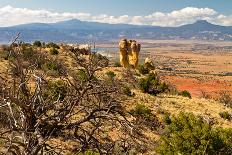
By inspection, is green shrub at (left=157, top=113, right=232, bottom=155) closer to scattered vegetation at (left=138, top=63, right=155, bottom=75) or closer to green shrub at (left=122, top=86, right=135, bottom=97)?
green shrub at (left=122, top=86, right=135, bottom=97)

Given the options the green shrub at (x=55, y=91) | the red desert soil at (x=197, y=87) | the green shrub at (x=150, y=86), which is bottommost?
the red desert soil at (x=197, y=87)

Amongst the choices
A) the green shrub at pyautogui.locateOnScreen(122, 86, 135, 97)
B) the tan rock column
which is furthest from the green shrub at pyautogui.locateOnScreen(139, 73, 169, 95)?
the tan rock column

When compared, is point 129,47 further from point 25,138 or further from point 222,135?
point 25,138

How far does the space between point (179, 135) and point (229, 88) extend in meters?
79.9

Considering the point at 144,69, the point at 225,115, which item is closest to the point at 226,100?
the point at 144,69

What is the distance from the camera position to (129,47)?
2749 inches

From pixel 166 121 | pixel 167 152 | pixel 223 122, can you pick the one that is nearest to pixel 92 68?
pixel 167 152

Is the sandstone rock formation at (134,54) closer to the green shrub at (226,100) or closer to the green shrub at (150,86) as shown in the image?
the green shrub at (226,100)

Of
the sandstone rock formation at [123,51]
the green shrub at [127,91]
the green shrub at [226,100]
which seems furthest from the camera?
the sandstone rock formation at [123,51]

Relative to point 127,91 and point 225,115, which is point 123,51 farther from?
point 225,115

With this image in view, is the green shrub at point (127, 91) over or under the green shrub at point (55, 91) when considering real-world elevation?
under

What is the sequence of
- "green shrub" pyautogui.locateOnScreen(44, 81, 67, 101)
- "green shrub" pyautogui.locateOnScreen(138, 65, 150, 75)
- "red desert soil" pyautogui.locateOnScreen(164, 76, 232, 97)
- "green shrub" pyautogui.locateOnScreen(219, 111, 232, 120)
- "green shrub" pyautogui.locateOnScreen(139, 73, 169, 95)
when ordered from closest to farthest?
"green shrub" pyautogui.locateOnScreen(44, 81, 67, 101), "green shrub" pyautogui.locateOnScreen(219, 111, 232, 120), "green shrub" pyautogui.locateOnScreen(139, 73, 169, 95), "green shrub" pyautogui.locateOnScreen(138, 65, 150, 75), "red desert soil" pyautogui.locateOnScreen(164, 76, 232, 97)

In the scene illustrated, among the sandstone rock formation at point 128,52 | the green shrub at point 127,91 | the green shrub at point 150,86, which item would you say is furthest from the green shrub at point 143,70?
the green shrub at point 127,91

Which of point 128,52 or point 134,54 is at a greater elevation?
point 128,52
